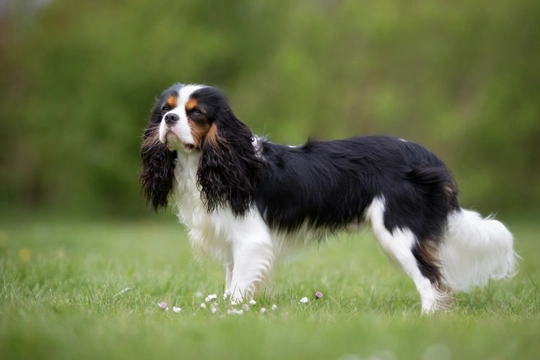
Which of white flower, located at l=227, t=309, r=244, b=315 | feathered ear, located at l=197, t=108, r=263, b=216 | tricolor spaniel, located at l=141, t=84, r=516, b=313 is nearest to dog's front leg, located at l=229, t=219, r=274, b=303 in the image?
tricolor spaniel, located at l=141, t=84, r=516, b=313

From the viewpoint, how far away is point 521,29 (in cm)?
1698

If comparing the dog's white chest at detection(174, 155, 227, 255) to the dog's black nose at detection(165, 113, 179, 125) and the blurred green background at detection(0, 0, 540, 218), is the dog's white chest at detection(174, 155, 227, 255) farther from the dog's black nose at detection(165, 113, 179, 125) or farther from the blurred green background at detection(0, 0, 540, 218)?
the blurred green background at detection(0, 0, 540, 218)

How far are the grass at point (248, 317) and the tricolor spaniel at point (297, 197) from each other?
1.07ft

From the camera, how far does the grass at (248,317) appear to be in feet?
10.2

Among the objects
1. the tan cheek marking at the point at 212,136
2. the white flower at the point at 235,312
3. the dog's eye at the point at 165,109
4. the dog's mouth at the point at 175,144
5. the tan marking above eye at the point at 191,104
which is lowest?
the white flower at the point at 235,312

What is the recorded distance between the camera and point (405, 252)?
185 inches

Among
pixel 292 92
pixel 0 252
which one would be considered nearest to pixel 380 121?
pixel 292 92

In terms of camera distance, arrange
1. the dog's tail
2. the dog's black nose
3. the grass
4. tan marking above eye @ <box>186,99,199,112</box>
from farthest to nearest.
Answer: the dog's tail
tan marking above eye @ <box>186,99,199,112</box>
the dog's black nose
the grass

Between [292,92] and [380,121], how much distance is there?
2665mm

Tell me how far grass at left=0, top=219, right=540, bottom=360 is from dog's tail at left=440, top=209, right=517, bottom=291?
0.73 ft

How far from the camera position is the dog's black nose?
4.52 meters

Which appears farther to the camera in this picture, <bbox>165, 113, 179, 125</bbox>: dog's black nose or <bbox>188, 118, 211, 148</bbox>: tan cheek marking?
<bbox>188, 118, 211, 148</bbox>: tan cheek marking

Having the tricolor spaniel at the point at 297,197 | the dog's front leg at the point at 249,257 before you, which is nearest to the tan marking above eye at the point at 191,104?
the tricolor spaniel at the point at 297,197

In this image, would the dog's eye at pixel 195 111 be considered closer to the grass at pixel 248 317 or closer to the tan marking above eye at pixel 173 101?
the tan marking above eye at pixel 173 101
